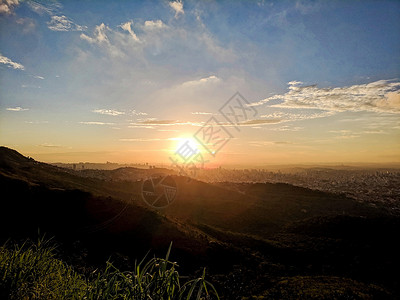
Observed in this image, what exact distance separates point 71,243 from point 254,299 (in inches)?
669

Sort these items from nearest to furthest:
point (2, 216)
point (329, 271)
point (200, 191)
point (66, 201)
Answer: point (329, 271)
point (2, 216)
point (66, 201)
point (200, 191)

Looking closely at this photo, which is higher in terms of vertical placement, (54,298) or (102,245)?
(54,298)

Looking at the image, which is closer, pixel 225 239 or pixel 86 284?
pixel 86 284

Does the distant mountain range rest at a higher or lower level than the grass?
lower

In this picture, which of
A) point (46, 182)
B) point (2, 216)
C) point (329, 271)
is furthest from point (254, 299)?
point (46, 182)

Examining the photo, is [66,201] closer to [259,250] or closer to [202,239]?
[202,239]

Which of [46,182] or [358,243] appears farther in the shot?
[46,182]

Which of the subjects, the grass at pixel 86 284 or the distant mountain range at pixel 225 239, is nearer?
the grass at pixel 86 284

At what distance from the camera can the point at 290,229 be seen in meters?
39.4

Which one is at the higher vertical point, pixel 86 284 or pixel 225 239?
pixel 86 284

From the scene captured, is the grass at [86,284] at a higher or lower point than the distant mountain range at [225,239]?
higher

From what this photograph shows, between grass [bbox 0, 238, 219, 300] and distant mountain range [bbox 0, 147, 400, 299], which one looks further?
distant mountain range [bbox 0, 147, 400, 299]

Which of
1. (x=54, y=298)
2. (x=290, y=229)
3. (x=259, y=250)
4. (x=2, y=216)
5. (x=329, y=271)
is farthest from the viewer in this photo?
(x=290, y=229)

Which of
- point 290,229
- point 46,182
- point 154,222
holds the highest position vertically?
point 46,182
